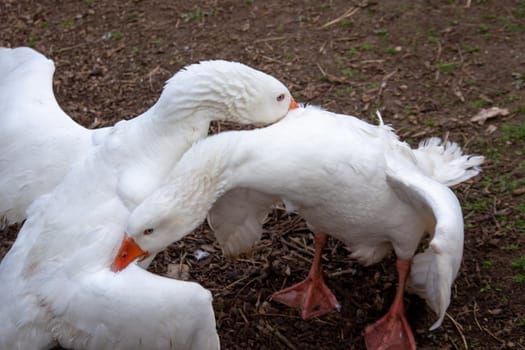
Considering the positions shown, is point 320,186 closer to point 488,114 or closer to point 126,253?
point 126,253

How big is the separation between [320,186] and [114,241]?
3.79 feet

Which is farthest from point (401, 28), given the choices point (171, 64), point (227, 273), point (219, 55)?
point (227, 273)

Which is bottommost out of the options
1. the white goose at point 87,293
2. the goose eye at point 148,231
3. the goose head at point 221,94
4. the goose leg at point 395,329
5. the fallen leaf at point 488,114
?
the goose leg at point 395,329

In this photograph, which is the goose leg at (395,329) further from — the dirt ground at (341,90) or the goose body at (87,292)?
the goose body at (87,292)

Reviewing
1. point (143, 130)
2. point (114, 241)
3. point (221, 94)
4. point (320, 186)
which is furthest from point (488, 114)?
point (114, 241)

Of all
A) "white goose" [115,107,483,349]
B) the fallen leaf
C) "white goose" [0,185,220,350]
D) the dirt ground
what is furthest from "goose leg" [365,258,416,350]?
the fallen leaf

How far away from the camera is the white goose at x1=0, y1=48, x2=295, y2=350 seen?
311 cm

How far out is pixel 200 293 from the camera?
3.12 m

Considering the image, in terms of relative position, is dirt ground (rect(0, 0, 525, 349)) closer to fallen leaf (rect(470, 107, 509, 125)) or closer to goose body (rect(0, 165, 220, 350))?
fallen leaf (rect(470, 107, 509, 125))

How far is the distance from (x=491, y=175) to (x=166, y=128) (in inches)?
106

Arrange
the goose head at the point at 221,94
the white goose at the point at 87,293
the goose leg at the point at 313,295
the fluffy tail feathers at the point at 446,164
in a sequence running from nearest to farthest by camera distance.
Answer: the white goose at the point at 87,293 → the goose head at the point at 221,94 → the fluffy tail feathers at the point at 446,164 → the goose leg at the point at 313,295

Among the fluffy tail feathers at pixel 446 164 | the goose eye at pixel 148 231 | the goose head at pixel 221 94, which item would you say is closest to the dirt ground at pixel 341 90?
the fluffy tail feathers at pixel 446 164

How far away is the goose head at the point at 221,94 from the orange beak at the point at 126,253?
735 millimetres

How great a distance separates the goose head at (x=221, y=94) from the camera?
3475mm
